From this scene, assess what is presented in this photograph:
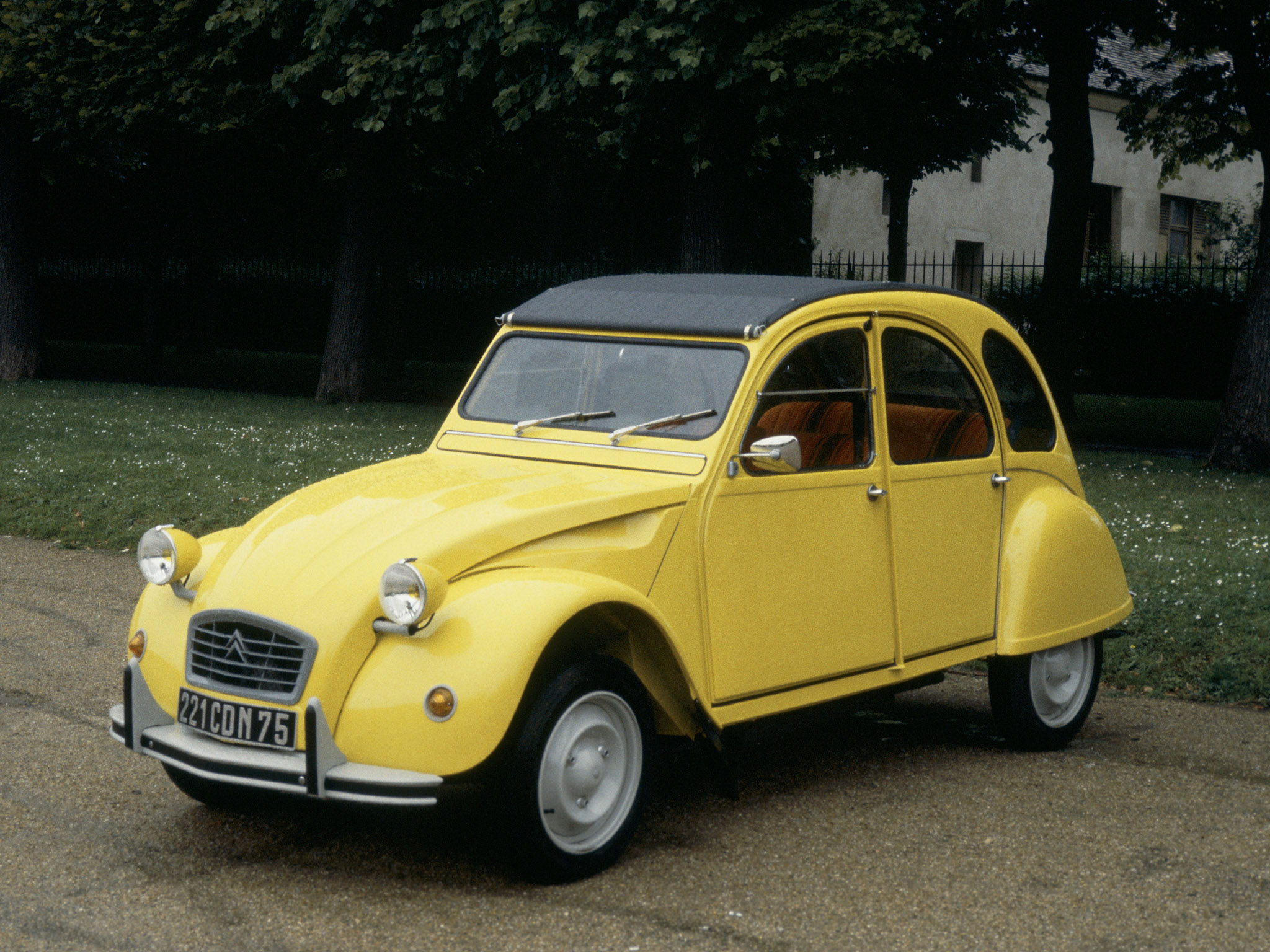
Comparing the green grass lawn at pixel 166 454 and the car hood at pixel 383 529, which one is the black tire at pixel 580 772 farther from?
the green grass lawn at pixel 166 454

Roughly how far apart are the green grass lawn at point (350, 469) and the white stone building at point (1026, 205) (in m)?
14.6

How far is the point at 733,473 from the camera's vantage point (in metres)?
4.80

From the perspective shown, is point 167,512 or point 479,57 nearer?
point 167,512

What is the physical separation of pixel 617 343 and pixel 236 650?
1808 millimetres

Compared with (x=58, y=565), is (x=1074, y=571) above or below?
A: above

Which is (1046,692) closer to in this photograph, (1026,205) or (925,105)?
(925,105)

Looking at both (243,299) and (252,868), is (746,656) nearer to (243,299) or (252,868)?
(252,868)

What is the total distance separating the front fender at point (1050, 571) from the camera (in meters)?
5.74

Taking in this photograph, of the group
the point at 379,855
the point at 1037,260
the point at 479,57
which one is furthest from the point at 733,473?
the point at 1037,260

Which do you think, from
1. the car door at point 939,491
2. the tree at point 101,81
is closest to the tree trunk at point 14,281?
the tree at point 101,81

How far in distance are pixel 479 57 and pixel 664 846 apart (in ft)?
41.1

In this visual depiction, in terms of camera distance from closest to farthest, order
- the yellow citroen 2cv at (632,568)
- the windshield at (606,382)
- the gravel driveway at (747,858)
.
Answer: the gravel driveway at (747,858), the yellow citroen 2cv at (632,568), the windshield at (606,382)

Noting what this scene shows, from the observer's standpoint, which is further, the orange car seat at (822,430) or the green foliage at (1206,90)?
the green foliage at (1206,90)

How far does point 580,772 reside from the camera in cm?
427
